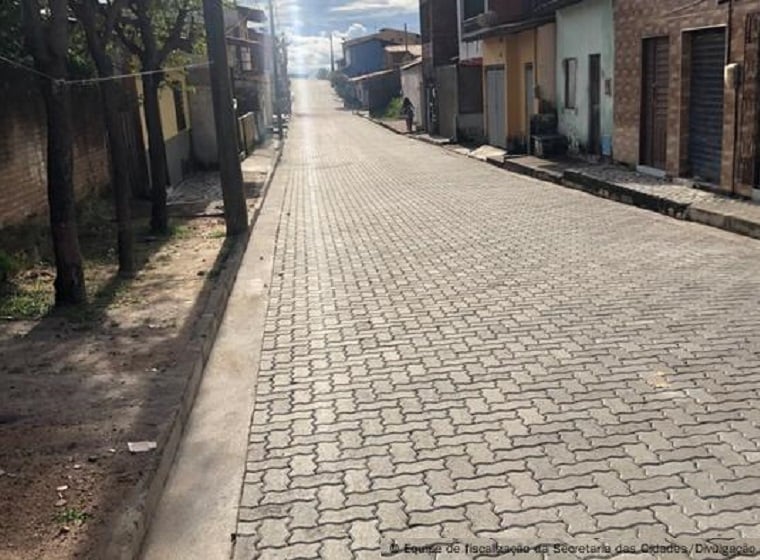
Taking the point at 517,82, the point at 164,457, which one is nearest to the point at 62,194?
the point at 164,457

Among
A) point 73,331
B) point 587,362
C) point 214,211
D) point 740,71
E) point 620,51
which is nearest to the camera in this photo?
point 587,362

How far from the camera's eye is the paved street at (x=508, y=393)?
3826 millimetres

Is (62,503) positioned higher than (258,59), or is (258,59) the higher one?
(258,59)

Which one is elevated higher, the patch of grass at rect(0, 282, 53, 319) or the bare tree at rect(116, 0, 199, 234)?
the bare tree at rect(116, 0, 199, 234)

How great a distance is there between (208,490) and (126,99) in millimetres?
11983

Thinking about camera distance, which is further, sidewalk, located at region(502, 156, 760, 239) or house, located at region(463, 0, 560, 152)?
house, located at region(463, 0, 560, 152)

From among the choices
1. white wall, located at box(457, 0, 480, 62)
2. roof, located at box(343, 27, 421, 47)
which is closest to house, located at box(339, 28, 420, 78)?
roof, located at box(343, 27, 421, 47)

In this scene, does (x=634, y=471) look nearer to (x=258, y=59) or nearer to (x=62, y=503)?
(x=62, y=503)

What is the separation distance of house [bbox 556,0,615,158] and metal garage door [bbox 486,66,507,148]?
14.7 ft

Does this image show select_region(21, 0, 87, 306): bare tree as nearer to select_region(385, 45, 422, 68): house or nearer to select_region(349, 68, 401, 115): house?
select_region(349, 68, 401, 115): house

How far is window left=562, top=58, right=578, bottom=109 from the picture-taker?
1917cm

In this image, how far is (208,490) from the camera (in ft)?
14.1

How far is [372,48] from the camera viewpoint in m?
90.3

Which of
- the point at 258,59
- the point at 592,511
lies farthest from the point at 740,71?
the point at 258,59
